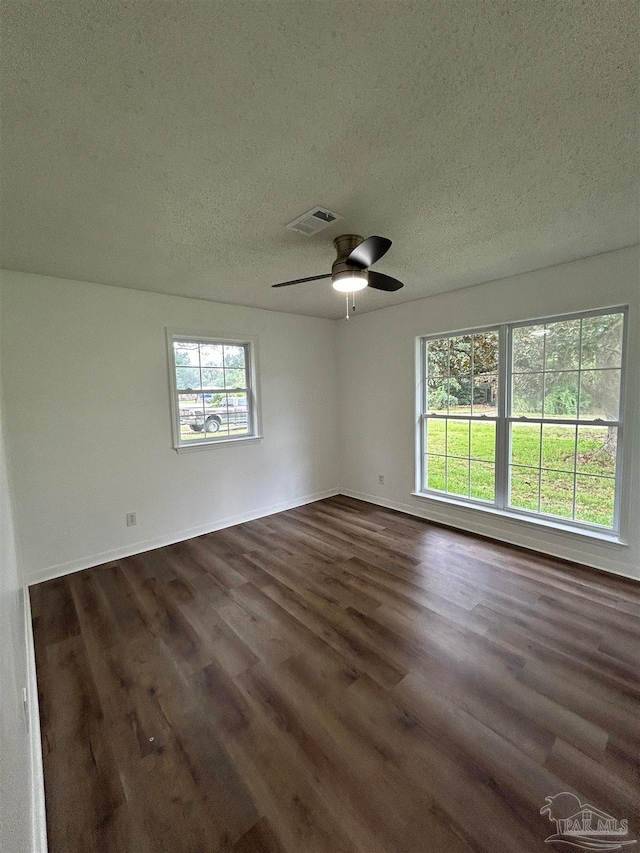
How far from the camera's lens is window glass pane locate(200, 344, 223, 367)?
12.6ft

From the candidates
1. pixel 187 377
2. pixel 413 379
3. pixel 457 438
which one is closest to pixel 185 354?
pixel 187 377

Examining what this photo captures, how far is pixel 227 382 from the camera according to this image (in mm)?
4043

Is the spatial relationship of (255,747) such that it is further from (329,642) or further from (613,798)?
(613,798)

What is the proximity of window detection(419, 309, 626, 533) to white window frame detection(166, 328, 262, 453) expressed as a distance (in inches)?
80.9

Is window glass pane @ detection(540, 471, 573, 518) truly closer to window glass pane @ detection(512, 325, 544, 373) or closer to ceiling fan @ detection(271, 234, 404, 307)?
window glass pane @ detection(512, 325, 544, 373)

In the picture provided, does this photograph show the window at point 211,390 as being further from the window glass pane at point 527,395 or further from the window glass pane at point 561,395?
the window glass pane at point 561,395

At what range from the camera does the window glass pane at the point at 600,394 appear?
279 centimetres

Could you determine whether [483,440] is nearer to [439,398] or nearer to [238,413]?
[439,398]

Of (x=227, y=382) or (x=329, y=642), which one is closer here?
(x=329, y=642)

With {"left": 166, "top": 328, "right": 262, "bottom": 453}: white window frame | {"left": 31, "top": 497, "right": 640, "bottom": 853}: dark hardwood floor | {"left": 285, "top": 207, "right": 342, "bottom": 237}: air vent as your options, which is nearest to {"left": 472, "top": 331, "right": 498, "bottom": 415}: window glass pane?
{"left": 31, "top": 497, "right": 640, "bottom": 853}: dark hardwood floor

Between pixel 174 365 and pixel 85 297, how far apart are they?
93 cm

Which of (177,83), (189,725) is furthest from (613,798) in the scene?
(177,83)

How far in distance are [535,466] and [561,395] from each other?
0.71 m

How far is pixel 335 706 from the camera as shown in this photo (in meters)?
1.67
